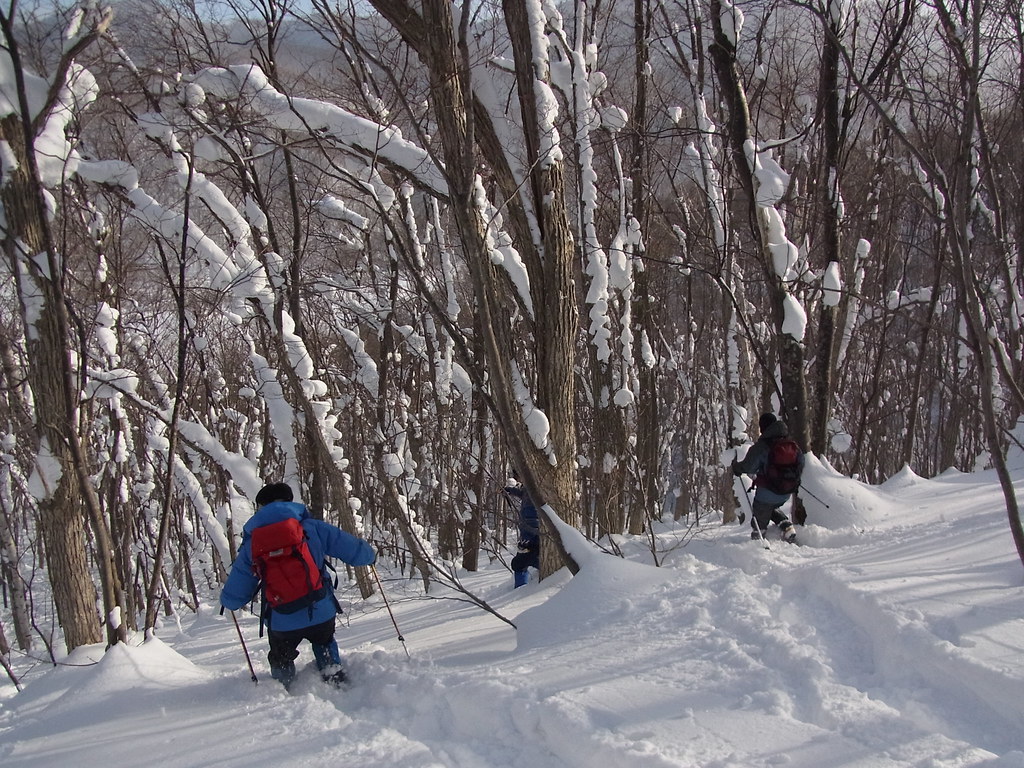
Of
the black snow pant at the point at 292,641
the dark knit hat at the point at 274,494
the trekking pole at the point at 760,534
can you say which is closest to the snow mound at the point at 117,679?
the black snow pant at the point at 292,641

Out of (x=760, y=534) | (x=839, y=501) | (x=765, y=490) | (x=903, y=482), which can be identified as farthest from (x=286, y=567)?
(x=903, y=482)

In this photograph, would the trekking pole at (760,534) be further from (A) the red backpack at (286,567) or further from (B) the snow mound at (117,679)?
(B) the snow mound at (117,679)

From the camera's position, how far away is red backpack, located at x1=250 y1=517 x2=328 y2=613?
3754mm

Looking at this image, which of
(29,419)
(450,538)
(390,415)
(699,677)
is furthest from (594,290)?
(450,538)

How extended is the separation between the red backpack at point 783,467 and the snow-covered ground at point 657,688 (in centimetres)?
98

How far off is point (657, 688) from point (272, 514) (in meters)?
2.35

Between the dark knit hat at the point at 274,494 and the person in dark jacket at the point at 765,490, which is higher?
the dark knit hat at the point at 274,494

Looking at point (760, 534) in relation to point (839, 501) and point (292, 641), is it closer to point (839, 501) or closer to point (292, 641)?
point (839, 501)

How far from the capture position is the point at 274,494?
13.0 feet

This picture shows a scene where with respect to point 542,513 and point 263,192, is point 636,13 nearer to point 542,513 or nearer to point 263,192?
point 263,192

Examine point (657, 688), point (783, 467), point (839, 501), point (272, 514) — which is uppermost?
point (272, 514)

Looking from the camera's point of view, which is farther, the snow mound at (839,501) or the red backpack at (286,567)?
the snow mound at (839,501)

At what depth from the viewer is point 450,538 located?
48.7 feet

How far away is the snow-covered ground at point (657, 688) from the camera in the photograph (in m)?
2.43
